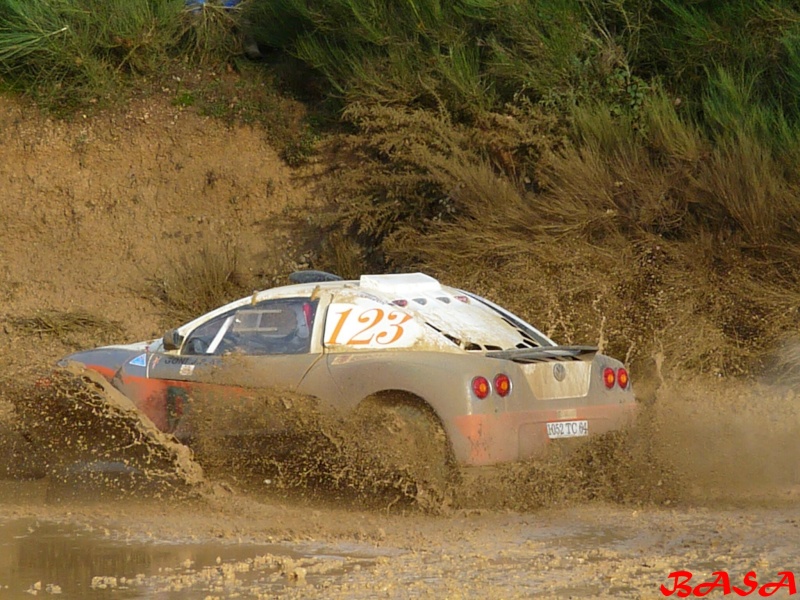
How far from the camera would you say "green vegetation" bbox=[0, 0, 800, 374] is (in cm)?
1234

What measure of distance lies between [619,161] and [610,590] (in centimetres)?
904

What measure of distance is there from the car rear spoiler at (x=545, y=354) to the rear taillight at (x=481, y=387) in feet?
1.20

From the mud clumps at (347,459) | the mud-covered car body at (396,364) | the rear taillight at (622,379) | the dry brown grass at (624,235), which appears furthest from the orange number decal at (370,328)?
the dry brown grass at (624,235)

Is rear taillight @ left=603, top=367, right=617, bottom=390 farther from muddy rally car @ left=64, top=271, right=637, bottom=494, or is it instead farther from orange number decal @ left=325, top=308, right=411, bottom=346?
orange number decal @ left=325, top=308, right=411, bottom=346

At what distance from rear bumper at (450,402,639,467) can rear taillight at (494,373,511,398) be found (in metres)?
0.14

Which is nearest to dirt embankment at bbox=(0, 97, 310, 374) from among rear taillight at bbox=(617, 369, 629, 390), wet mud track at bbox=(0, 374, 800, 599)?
wet mud track at bbox=(0, 374, 800, 599)

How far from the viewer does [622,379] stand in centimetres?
827

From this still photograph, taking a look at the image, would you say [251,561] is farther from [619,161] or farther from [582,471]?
[619,161]

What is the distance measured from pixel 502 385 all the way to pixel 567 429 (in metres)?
0.59

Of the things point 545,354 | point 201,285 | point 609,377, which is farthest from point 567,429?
point 201,285

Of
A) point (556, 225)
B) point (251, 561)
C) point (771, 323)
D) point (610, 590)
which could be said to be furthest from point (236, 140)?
point (610, 590)

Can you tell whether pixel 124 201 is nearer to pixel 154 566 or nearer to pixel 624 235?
pixel 624 235

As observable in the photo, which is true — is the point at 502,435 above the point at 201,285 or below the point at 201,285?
below

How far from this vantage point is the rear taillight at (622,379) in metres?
8.24
